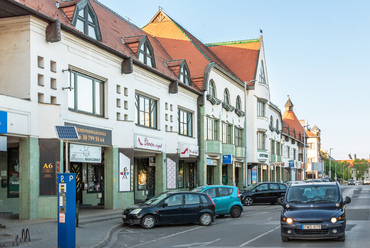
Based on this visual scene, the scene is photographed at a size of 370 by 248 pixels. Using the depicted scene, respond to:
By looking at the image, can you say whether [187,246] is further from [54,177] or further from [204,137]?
[204,137]

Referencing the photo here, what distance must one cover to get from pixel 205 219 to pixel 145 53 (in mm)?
12944

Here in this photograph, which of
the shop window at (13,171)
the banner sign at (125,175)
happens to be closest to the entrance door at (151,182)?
the banner sign at (125,175)

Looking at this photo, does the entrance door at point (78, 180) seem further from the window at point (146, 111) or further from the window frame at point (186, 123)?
the window frame at point (186, 123)

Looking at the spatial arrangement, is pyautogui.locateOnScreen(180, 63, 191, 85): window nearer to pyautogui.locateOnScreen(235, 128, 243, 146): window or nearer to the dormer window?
the dormer window

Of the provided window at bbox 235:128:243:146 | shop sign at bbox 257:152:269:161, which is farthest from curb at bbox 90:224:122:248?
shop sign at bbox 257:152:269:161

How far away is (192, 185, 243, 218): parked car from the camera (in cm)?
2208

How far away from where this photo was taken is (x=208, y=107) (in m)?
37.6

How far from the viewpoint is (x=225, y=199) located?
22.3 metres

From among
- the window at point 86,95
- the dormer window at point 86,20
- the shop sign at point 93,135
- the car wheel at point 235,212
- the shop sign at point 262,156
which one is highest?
the dormer window at point 86,20

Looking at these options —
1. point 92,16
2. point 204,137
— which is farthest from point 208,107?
point 92,16

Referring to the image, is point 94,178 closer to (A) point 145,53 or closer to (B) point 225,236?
(A) point 145,53

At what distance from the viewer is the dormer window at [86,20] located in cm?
2255

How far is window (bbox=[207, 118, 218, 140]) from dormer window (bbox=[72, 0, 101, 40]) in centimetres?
1594

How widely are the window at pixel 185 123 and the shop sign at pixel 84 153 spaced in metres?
11.5
